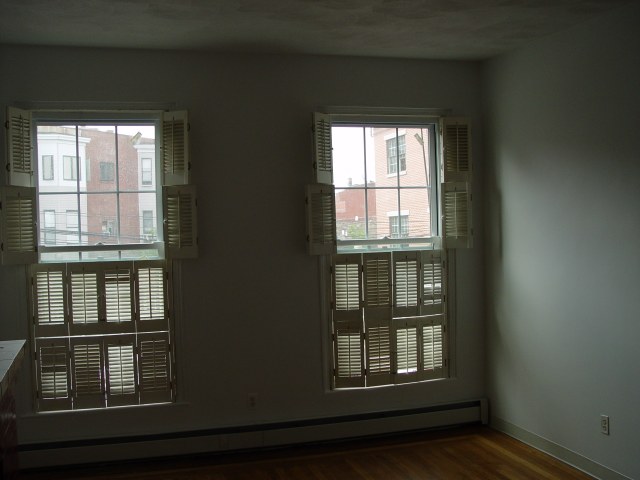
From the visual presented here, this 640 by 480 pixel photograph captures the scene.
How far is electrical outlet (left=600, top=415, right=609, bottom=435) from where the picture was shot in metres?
3.89

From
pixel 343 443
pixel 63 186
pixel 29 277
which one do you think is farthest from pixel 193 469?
pixel 63 186

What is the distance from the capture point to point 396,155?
4953 mm

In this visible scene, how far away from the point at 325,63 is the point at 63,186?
2.04m

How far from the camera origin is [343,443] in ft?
15.5

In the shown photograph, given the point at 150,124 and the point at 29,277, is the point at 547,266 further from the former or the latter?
the point at 29,277

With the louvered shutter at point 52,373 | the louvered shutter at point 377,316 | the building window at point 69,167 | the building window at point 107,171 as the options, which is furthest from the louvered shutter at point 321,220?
the louvered shutter at point 52,373

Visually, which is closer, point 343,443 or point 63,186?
point 63,186

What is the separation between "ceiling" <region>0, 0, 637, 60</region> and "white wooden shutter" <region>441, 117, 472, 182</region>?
58cm

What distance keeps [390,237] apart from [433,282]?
19.0 inches

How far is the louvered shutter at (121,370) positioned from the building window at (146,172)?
1073 millimetres

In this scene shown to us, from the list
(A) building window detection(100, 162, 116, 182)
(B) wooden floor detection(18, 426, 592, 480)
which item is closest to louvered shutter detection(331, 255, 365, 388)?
(B) wooden floor detection(18, 426, 592, 480)

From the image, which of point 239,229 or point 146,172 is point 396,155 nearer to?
point 239,229

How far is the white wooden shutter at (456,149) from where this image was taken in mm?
4914

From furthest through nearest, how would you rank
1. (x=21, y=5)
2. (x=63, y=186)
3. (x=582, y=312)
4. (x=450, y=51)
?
1. (x=450, y=51)
2. (x=63, y=186)
3. (x=582, y=312)
4. (x=21, y=5)
